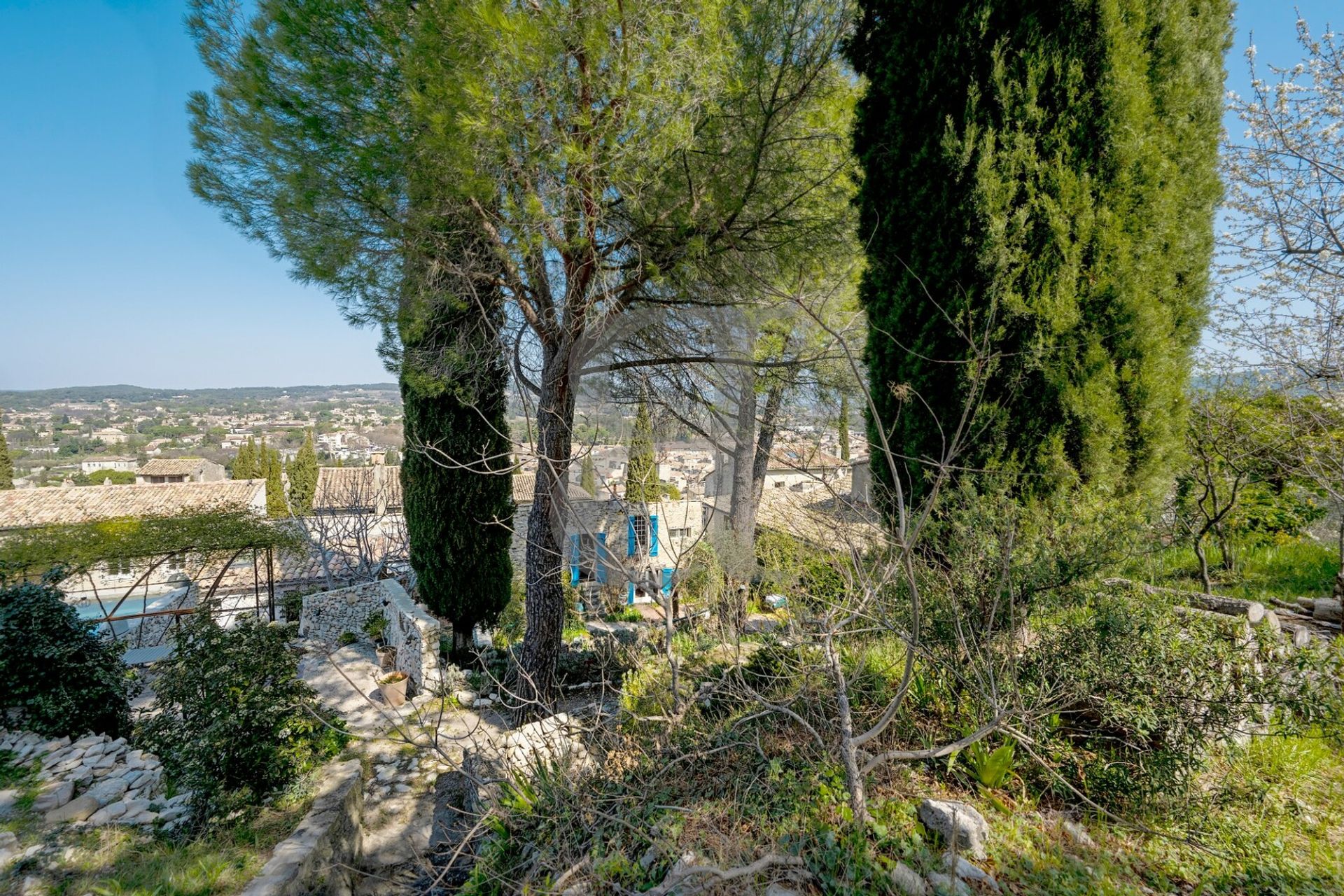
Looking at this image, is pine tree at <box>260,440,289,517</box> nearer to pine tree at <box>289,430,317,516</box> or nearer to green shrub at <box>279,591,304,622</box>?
pine tree at <box>289,430,317,516</box>

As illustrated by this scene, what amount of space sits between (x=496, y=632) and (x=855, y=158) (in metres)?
6.40

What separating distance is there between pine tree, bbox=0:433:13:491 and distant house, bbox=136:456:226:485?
669 cm

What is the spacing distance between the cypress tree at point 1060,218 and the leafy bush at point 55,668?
6.34 meters

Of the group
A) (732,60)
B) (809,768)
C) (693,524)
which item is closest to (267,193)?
(732,60)

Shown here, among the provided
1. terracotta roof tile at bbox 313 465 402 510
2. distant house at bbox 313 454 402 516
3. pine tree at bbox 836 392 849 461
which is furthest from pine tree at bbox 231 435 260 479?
pine tree at bbox 836 392 849 461

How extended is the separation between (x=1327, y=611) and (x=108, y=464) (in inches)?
1805

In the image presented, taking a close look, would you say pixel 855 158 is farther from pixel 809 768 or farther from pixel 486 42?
pixel 809 768

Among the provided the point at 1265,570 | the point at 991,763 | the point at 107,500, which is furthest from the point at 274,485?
the point at 1265,570

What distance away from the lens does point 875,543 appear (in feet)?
10.3

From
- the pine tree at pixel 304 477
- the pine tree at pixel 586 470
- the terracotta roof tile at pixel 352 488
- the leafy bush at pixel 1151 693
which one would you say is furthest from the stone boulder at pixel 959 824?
the pine tree at pixel 304 477

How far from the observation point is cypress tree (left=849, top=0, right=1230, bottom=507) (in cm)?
311

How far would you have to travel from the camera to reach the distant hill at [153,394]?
31.2 m

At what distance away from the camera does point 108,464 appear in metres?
31.3

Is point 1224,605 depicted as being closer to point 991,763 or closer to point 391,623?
point 991,763
